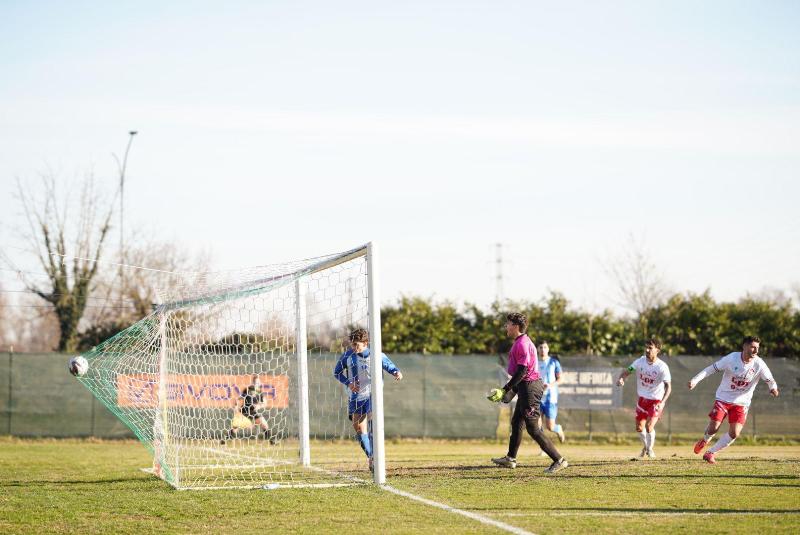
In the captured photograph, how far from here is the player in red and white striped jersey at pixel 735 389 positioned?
45.0 feet

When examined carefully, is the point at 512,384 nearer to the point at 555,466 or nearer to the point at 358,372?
the point at 555,466

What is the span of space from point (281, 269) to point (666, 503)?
20.3ft

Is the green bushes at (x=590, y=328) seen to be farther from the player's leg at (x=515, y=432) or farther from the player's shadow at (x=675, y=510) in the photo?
the player's shadow at (x=675, y=510)

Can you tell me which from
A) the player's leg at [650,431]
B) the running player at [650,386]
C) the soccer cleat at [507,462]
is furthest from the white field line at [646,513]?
the player's leg at [650,431]

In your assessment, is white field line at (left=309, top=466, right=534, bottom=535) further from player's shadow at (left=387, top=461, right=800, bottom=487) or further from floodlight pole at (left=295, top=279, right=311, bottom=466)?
floodlight pole at (left=295, top=279, right=311, bottom=466)

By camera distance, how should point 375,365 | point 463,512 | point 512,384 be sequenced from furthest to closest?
point 512,384 < point 375,365 < point 463,512

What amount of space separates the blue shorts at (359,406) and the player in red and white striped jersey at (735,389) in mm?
4789

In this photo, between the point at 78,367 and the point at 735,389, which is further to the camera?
the point at 735,389

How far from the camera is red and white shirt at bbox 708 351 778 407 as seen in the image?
1377 cm

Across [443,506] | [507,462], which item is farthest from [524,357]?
[443,506]

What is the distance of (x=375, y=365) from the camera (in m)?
10.9

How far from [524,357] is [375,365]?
209 centimetres

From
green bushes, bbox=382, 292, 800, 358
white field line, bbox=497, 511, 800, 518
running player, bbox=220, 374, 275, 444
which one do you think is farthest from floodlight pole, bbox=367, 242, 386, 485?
green bushes, bbox=382, 292, 800, 358

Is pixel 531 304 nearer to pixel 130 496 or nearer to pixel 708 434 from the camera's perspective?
pixel 708 434
